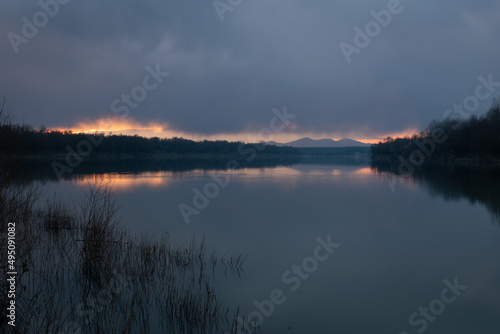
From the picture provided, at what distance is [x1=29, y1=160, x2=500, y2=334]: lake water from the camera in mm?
5121

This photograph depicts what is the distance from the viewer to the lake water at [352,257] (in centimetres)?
512

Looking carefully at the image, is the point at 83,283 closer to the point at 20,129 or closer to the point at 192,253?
→ the point at 192,253

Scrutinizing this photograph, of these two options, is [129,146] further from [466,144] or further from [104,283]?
[104,283]

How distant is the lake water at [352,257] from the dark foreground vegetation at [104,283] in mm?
576

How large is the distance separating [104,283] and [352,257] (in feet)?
16.7

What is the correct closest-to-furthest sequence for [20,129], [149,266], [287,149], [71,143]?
[20,129] → [149,266] → [71,143] → [287,149]

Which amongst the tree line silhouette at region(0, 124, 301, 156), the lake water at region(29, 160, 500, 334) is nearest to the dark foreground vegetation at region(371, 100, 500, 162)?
the lake water at region(29, 160, 500, 334)

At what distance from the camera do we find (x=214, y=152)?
Result: 10794 cm

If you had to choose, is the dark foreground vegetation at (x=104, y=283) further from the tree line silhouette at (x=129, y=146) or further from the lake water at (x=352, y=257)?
the tree line silhouette at (x=129, y=146)

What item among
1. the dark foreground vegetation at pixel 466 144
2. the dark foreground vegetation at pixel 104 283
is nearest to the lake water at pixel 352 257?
the dark foreground vegetation at pixel 104 283

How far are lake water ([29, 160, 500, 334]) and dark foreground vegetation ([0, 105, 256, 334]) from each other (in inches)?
22.7

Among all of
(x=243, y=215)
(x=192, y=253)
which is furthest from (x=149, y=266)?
(x=243, y=215)

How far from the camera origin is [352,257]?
7.81 metres

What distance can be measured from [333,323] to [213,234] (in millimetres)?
5239
